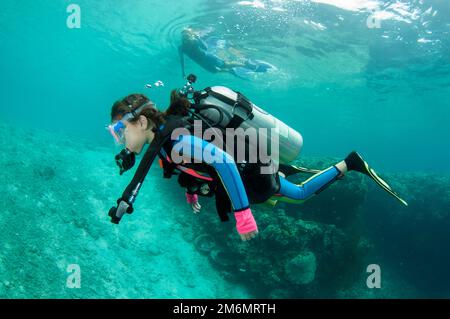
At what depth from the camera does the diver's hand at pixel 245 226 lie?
286 centimetres

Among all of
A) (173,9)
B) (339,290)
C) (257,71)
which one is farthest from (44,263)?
(257,71)

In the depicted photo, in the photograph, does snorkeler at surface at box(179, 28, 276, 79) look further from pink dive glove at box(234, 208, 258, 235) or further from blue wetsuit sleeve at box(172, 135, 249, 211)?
pink dive glove at box(234, 208, 258, 235)

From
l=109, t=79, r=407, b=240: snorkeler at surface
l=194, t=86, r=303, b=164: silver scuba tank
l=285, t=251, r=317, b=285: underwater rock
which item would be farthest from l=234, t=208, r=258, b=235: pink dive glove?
l=285, t=251, r=317, b=285: underwater rock

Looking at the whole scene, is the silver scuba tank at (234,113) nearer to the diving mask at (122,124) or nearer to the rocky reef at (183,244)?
the diving mask at (122,124)

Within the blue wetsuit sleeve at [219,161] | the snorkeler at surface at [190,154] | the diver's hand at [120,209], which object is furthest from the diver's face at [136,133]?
the diver's hand at [120,209]

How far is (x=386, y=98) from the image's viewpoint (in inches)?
1368

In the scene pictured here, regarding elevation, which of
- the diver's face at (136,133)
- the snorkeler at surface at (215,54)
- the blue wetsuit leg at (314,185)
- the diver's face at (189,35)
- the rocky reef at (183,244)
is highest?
the diver's face at (136,133)

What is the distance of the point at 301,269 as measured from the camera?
8.48 m

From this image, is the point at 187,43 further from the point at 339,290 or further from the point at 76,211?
the point at 339,290

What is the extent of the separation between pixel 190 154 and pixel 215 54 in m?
20.9

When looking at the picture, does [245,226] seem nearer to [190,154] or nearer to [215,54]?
[190,154]

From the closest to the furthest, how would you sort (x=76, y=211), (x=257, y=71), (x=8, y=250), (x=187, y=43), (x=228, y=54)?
(x=8, y=250), (x=76, y=211), (x=187, y=43), (x=228, y=54), (x=257, y=71)

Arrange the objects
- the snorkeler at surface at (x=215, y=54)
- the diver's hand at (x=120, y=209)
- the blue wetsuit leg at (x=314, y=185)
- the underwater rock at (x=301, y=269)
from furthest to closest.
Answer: the snorkeler at surface at (x=215, y=54) < the underwater rock at (x=301, y=269) < the blue wetsuit leg at (x=314, y=185) < the diver's hand at (x=120, y=209)
